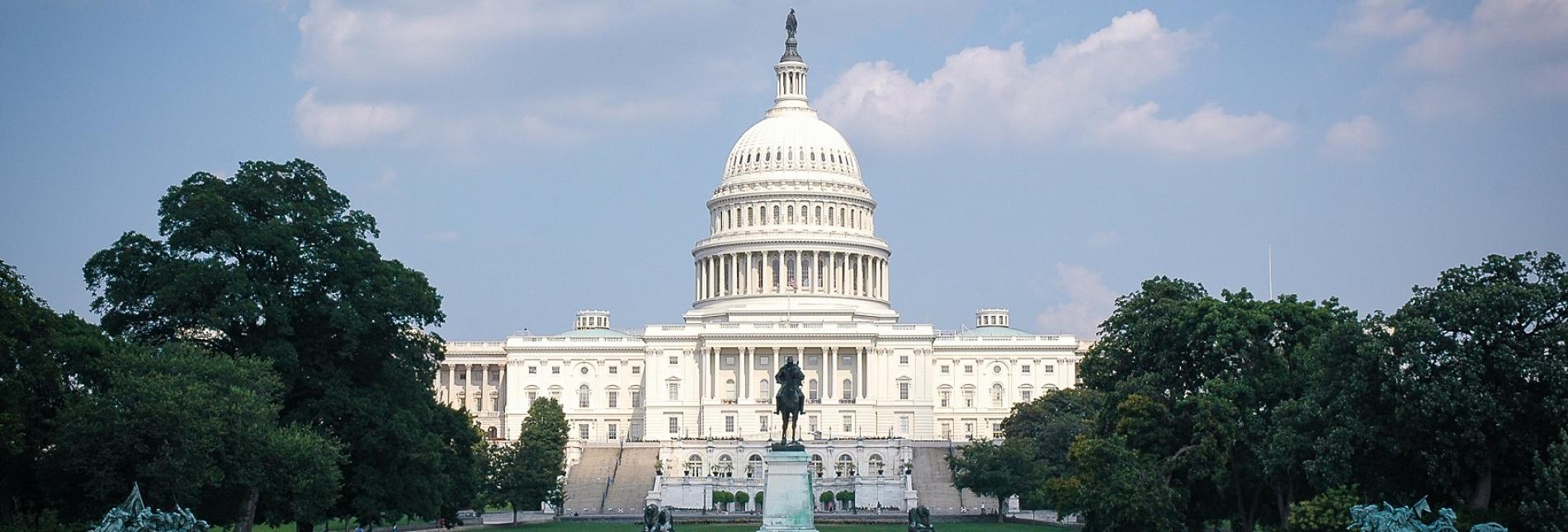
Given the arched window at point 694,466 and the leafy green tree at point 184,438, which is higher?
the arched window at point 694,466

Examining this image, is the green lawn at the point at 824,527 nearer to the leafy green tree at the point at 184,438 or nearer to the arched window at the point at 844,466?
the arched window at the point at 844,466

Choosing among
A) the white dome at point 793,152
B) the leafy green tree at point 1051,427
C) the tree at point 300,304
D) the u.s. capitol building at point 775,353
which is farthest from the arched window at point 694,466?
the tree at point 300,304

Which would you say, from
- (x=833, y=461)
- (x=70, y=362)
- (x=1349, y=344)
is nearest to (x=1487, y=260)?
(x=1349, y=344)

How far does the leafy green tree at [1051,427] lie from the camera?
84.5 meters

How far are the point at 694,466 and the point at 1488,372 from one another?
272 ft

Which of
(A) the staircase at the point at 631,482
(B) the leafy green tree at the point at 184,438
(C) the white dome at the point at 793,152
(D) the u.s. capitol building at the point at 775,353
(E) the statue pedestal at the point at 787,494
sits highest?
(C) the white dome at the point at 793,152

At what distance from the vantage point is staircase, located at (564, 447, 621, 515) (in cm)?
11219

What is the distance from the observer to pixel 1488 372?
154 ft

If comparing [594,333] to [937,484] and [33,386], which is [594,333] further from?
[33,386]

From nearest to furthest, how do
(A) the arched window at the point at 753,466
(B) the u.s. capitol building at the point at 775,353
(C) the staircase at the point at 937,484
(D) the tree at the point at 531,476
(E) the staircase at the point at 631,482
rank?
(D) the tree at the point at 531,476 < (C) the staircase at the point at 937,484 < (E) the staircase at the point at 631,482 < (A) the arched window at the point at 753,466 < (B) the u.s. capitol building at the point at 775,353

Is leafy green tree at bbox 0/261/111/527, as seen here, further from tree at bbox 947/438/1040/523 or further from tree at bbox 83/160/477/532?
tree at bbox 947/438/1040/523

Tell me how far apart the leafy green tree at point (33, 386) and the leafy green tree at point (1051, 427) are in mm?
36465

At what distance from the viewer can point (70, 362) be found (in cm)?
5156

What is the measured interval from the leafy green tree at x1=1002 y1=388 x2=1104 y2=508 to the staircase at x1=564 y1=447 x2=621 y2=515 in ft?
75.3
